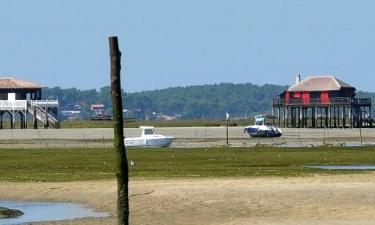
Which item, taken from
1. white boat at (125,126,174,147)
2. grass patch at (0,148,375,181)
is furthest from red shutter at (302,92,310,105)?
grass patch at (0,148,375,181)

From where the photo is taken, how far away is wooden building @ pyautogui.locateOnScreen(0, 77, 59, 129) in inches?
6102

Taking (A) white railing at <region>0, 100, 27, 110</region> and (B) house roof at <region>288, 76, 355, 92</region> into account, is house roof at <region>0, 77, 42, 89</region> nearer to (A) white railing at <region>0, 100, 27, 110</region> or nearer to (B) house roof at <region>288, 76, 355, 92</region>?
(A) white railing at <region>0, 100, 27, 110</region>

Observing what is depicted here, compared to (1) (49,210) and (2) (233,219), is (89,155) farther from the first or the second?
(2) (233,219)

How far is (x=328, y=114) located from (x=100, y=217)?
137118mm

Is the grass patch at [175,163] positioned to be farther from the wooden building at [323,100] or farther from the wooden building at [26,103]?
the wooden building at [323,100]

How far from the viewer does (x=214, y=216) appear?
3684 cm

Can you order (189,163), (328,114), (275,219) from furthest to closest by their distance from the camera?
(328,114), (189,163), (275,219)

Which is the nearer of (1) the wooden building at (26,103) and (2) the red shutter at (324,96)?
(1) the wooden building at (26,103)

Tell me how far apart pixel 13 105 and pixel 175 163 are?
93.9 m

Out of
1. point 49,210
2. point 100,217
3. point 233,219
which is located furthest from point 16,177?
point 233,219

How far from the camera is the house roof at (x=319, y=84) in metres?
171

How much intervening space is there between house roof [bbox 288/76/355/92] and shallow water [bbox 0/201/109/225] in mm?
128610

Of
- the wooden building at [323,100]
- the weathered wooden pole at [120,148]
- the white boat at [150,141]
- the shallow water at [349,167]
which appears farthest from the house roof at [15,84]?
the weathered wooden pole at [120,148]

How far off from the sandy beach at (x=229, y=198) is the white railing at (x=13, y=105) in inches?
4226
